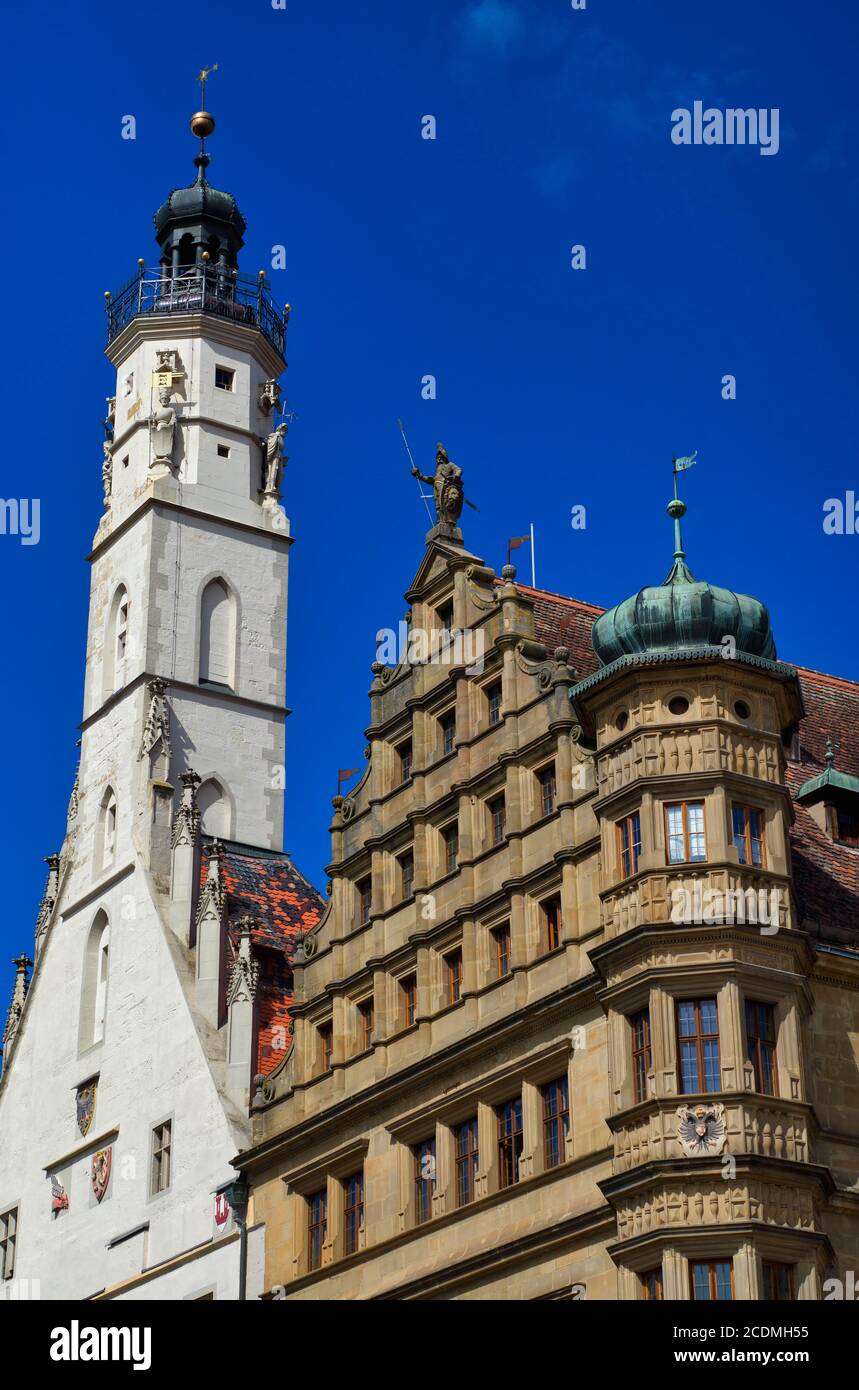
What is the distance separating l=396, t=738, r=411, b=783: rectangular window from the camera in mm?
48656

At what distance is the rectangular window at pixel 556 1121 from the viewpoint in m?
40.8

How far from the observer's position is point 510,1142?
42125mm

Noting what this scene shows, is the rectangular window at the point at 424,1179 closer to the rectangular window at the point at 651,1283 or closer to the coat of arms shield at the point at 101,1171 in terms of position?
the rectangular window at the point at 651,1283

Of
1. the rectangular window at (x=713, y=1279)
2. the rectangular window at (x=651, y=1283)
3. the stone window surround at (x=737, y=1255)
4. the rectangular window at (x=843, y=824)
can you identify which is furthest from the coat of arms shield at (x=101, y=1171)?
the rectangular window at (x=713, y=1279)

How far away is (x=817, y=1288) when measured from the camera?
37000mm

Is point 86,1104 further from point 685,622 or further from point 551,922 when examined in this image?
point 685,622

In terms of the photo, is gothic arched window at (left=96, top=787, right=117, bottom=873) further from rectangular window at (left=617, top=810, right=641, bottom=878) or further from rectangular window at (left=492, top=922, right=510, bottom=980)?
rectangular window at (left=617, top=810, right=641, bottom=878)

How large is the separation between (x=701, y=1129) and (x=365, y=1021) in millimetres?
11151

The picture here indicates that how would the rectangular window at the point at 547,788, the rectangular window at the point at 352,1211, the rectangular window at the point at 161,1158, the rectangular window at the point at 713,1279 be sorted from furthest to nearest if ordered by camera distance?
the rectangular window at the point at 161,1158
the rectangular window at the point at 352,1211
the rectangular window at the point at 547,788
the rectangular window at the point at 713,1279

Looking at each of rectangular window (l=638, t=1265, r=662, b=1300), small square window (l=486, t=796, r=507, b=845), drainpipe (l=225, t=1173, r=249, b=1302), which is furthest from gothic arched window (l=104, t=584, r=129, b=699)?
rectangular window (l=638, t=1265, r=662, b=1300)

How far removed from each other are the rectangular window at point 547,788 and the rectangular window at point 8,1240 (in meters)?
20.4

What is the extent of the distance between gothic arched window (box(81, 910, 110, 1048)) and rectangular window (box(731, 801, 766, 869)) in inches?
850
